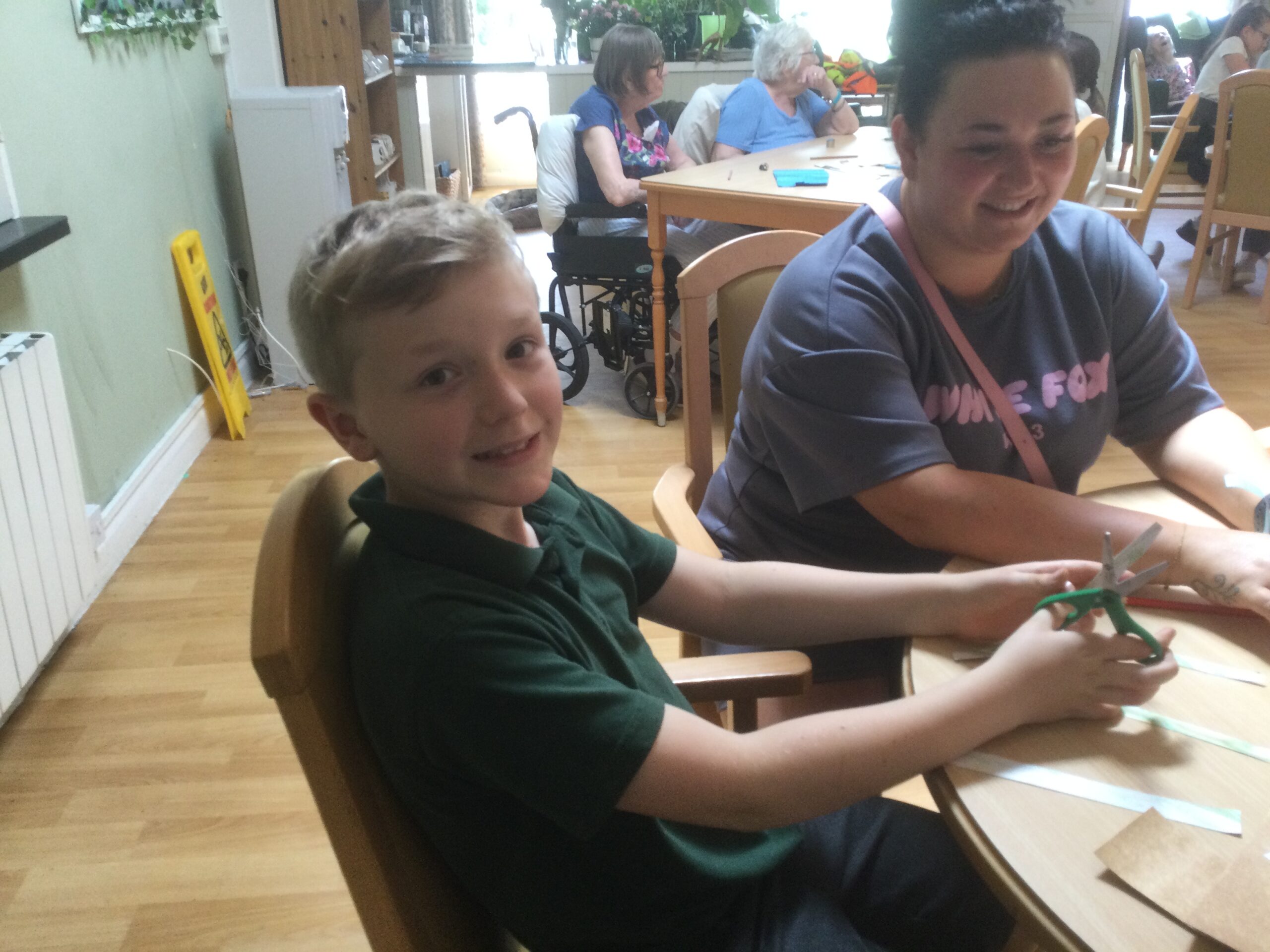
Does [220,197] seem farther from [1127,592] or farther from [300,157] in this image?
[1127,592]

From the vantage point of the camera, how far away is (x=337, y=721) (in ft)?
2.11

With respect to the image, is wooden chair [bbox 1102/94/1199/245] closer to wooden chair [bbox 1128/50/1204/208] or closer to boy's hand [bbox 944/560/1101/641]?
wooden chair [bbox 1128/50/1204/208]

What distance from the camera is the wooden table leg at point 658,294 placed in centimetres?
308

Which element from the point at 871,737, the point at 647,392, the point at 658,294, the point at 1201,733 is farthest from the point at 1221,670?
the point at 647,392

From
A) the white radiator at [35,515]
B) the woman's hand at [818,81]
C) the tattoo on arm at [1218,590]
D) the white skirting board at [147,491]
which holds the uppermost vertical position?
the woman's hand at [818,81]

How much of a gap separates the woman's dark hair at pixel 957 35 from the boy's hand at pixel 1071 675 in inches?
23.7

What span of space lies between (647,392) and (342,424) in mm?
2682

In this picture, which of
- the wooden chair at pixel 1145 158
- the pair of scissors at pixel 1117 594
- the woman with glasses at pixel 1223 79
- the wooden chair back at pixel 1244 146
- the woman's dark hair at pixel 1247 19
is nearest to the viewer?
the pair of scissors at pixel 1117 594

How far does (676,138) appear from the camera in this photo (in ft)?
13.0

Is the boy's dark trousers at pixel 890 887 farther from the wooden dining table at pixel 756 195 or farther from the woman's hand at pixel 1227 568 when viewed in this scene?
the wooden dining table at pixel 756 195

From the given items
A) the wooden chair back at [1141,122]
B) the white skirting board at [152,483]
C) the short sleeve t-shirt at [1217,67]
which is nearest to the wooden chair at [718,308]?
the white skirting board at [152,483]

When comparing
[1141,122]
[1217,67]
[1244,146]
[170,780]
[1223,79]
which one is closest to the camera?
[170,780]

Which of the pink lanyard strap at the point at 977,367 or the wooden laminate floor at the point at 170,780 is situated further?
the wooden laminate floor at the point at 170,780

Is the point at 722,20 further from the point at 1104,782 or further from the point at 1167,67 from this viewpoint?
the point at 1104,782
